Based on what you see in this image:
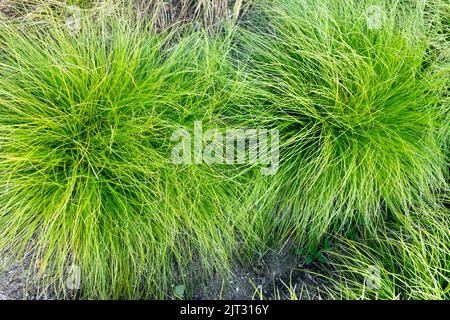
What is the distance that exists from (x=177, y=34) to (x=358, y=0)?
34.4 inches

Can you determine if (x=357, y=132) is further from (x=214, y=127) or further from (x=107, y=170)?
(x=107, y=170)

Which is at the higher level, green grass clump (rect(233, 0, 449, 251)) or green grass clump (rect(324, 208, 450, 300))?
green grass clump (rect(233, 0, 449, 251))

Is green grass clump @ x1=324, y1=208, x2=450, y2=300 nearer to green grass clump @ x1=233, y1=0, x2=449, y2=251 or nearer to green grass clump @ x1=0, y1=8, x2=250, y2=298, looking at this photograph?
green grass clump @ x1=233, y1=0, x2=449, y2=251

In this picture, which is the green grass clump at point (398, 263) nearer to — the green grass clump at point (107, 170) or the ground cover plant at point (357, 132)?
the ground cover plant at point (357, 132)

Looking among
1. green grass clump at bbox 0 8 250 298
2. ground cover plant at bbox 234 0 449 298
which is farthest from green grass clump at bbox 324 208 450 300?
green grass clump at bbox 0 8 250 298

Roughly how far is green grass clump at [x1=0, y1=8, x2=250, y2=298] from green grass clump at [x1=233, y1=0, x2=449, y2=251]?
22cm

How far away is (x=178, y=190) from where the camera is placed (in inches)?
65.9

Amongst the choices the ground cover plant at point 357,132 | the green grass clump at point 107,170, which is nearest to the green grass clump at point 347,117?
the ground cover plant at point 357,132

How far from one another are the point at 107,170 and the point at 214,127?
1.53ft

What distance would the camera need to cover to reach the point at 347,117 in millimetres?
1793

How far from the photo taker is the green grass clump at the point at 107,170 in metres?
1.60

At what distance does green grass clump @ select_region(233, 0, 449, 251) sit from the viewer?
1.77m
